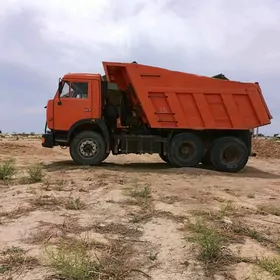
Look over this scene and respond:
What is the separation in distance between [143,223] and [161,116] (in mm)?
7105

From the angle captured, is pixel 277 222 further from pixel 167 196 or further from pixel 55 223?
pixel 55 223

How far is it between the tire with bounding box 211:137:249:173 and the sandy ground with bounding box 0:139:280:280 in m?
3.07

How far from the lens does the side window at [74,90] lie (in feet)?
41.6

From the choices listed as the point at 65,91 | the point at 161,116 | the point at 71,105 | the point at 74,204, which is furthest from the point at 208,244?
the point at 65,91

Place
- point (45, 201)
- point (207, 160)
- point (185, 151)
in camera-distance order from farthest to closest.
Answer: point (207, 160)
point (185, 151)
point (45, 201)

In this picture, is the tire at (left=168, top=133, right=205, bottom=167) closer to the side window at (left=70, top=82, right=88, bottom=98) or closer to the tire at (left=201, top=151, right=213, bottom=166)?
the tire at (left=201, top=151, right=213, bottom=166)

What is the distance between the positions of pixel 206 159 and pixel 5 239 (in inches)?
378

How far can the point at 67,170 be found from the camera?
11633mm

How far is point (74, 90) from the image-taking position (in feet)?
41.7

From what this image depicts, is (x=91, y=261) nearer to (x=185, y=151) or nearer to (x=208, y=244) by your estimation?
(x=208, y=244)

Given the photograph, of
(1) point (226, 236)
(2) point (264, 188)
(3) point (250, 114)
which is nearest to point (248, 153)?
(3) point (250, 114)

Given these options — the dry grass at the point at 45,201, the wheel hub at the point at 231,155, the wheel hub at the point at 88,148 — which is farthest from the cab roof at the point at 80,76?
the dry grass at the point at 45,201

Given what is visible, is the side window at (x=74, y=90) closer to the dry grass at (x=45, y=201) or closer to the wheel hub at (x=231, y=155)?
the wheel hub at (x=231, y=155)

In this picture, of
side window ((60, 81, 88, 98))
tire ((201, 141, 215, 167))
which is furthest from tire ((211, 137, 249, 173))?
side window ((60, 81, 88, 98))
